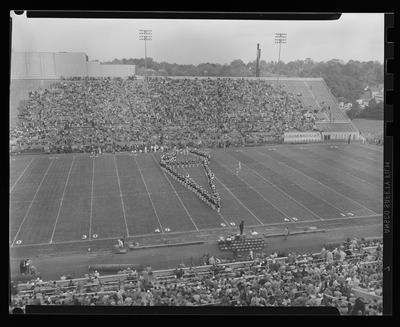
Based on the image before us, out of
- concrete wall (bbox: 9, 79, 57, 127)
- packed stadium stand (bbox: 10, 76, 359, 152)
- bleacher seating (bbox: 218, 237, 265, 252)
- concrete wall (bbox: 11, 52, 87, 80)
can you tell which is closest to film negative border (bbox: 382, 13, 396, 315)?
packed stadium stand (bbox: 10, 76, 359, 152)

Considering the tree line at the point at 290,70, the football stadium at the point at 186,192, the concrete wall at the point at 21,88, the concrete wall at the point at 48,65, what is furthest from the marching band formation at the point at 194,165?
the concrete wall at the point at 21,88

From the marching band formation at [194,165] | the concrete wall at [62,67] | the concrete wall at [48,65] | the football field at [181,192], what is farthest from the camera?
the marching band formation at [194,165]

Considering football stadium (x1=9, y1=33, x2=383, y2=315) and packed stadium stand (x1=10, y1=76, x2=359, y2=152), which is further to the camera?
packed stadium stand (x1=10, y1=76, x2=359, y2=152)

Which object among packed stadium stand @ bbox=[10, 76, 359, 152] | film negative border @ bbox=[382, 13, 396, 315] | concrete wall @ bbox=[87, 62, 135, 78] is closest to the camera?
film negative border @ bbox=[382, 13, 396, 315]

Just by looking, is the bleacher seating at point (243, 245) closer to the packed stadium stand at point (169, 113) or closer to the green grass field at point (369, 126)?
the packed stadium stand at point (169, 113)

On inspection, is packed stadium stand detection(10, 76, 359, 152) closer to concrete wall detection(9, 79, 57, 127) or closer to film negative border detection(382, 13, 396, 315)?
concrete wall detection(9, 79, 57, 127)

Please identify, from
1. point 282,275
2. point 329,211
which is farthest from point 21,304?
point 329,211

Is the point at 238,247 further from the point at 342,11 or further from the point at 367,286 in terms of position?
the point at 342,11
